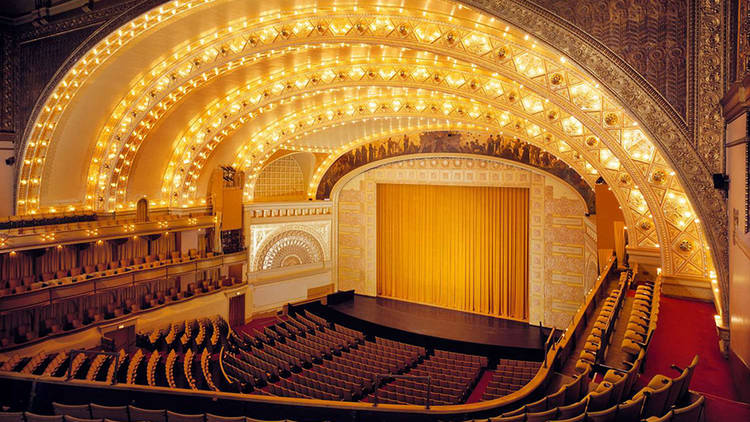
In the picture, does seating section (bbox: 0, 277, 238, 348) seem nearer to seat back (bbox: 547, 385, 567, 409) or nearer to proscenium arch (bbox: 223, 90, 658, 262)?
proscenium arch (bbox: 223, 90, 658, 262)

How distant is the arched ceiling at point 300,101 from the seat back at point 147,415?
7201 mm

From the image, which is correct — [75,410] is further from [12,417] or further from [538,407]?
[538,407]

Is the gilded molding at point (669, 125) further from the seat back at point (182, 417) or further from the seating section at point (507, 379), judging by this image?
the seat back at point (182, 417)

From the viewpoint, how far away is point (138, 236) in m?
17.6

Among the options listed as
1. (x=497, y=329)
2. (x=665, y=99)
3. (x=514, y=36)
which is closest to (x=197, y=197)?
(x=497, y=329)

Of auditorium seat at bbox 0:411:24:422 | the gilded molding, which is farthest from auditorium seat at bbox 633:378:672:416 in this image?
auditorium seat at bbox 0:411:24:422

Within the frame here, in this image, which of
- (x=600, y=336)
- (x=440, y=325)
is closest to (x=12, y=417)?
(x=600, y=336)

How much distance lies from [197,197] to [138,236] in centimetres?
306

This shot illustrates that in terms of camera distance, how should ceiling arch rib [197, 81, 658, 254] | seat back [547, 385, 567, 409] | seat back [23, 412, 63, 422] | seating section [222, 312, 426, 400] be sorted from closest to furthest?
seat back [547, 385, 567, 409]
seat back [23, 412, 63, 422]
seating section [222, 312, 426, 400]
ceiling arch rib [197, 81, 658, 254]

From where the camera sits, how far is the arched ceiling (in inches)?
389

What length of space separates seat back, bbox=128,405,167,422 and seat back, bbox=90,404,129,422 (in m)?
0.14

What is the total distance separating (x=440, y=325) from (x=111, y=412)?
47.5ft

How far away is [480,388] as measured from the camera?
484 inches

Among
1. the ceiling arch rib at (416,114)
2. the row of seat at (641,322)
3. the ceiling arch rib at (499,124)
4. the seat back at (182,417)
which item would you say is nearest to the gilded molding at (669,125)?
the row of seat at (641,322)
